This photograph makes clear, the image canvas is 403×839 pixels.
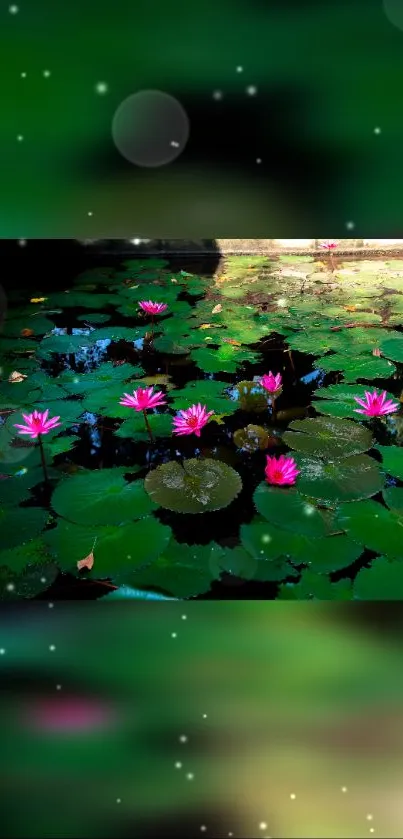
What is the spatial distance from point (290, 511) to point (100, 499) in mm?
286

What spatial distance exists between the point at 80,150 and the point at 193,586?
0.59 meters

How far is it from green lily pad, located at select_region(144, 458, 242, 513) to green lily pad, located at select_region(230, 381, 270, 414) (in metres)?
0.23

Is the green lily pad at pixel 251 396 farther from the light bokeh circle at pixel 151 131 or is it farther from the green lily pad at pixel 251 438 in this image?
the light bokeh circle at pixel 151 131

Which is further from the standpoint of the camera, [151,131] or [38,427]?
[38,427]

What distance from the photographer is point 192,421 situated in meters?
0.99

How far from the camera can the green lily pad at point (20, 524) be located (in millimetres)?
792

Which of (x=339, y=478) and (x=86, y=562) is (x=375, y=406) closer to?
(x=339, y=478)

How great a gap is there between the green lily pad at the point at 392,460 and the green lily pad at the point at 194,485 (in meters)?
0.25

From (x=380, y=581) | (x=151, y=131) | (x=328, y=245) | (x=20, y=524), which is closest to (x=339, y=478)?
(x=380, y=581)

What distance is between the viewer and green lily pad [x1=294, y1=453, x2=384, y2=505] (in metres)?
0.87

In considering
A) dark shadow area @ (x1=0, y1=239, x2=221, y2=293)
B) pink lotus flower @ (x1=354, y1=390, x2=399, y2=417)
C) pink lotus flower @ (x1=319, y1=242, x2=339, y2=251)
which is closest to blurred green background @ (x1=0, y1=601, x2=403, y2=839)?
pink lotus flower @ (x1=354, y1=390, x2=399, y2=417)

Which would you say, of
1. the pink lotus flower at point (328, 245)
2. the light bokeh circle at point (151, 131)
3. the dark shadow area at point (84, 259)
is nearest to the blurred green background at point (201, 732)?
the light bokeh circle at point (151, 131)

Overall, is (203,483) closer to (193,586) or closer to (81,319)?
(193,586)

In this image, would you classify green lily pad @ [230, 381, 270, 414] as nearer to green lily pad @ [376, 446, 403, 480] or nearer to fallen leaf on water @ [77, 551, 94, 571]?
green lily pad @ [376, 446, 403, 480]
